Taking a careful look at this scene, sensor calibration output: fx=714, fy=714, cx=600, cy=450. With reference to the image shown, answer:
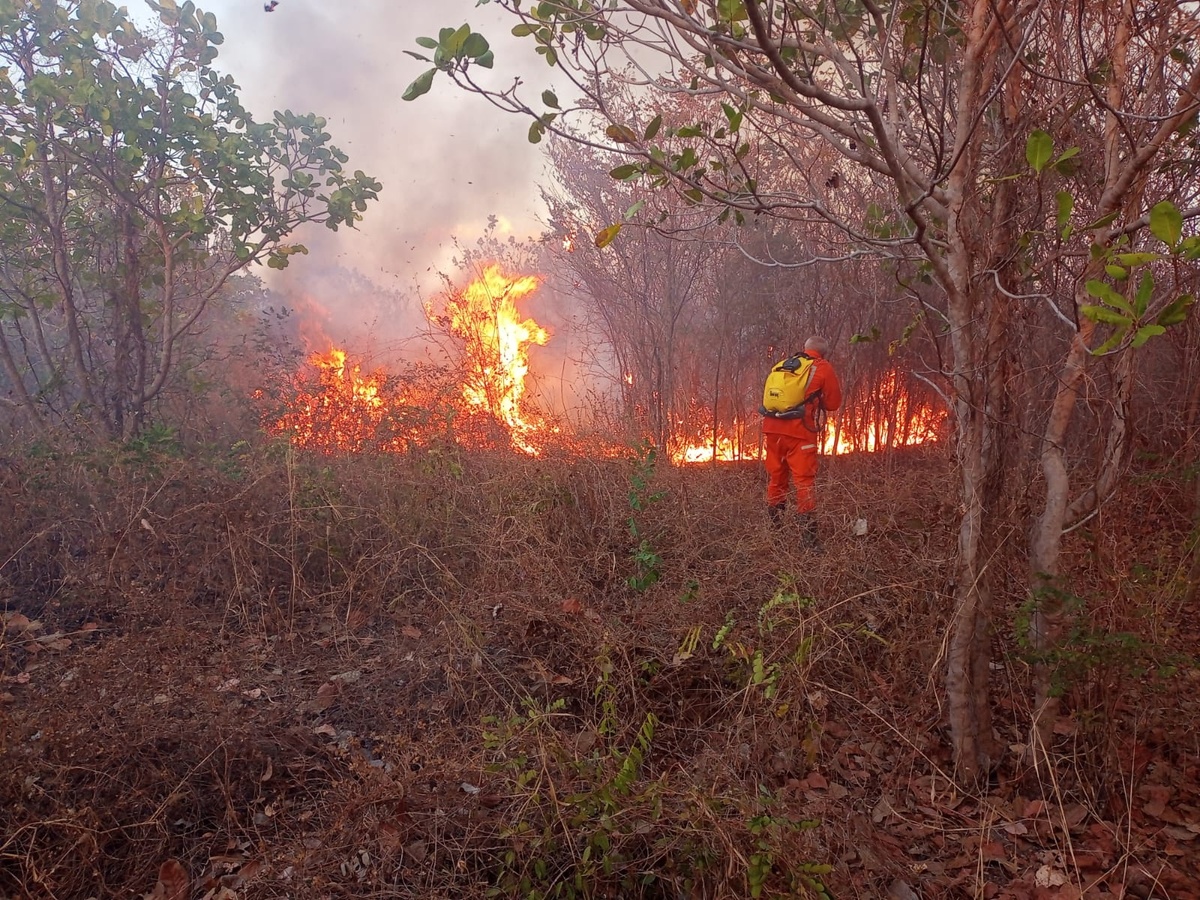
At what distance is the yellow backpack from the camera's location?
21.0 feet

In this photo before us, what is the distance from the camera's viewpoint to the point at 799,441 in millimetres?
6371

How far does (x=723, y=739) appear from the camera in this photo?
295cm

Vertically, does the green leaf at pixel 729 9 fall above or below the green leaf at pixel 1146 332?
above

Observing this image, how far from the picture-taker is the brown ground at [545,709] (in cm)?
227

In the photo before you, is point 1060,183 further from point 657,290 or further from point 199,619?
point 657,290

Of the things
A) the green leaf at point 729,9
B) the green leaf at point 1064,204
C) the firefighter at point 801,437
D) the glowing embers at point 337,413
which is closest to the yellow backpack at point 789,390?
the firefighter at point 801,437

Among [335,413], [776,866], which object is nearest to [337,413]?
[335,413]

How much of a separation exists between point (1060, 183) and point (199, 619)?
5122mm

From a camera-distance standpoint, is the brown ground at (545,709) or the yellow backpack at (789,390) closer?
the brown ground at (545,709)

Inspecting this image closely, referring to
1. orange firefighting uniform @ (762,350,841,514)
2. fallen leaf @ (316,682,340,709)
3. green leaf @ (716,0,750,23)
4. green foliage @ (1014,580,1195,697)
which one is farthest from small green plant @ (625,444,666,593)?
green leaf @ (716,0,750,23)

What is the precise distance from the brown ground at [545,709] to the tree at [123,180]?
301 cm

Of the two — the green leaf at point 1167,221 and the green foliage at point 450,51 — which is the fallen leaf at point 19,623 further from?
the green leaf at point 1167,221

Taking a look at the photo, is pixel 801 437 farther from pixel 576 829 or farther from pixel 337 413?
pixel 337 413

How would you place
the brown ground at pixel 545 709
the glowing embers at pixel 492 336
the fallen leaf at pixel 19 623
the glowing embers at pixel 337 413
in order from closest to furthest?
the brown ground at pixel 545 709 → the fallen leaf at pixel 19 623 → the glowing embers at pixel 337 413 → the glowing embers at pixel 492 336
